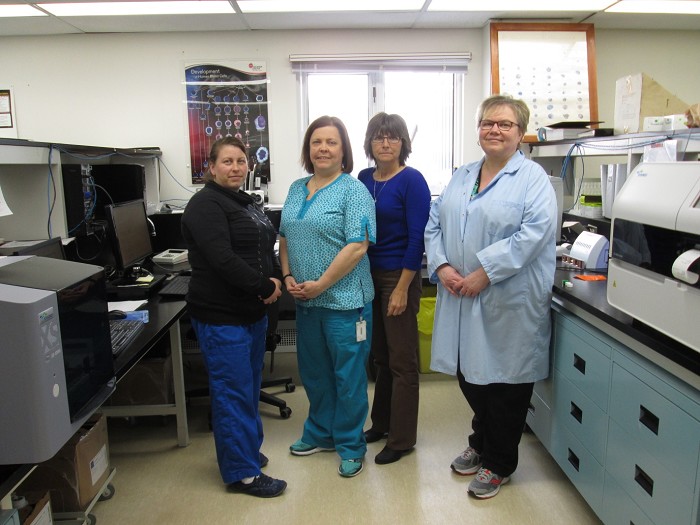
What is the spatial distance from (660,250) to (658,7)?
9.09ft

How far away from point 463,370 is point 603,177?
131 centimetres

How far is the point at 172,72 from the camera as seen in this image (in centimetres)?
388

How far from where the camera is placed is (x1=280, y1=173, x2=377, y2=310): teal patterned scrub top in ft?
6.74

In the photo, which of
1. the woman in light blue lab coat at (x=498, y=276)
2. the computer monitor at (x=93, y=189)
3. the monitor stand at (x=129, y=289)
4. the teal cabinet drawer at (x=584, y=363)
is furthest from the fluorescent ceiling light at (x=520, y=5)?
the monitor stand at (x=129, y=289)

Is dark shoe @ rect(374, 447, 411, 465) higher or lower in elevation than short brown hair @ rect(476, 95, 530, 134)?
lower

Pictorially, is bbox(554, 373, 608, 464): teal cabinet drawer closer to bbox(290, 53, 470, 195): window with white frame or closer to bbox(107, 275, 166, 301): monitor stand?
bbox(107, 275, 166, 301): monitor stand

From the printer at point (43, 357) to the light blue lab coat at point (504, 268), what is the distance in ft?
4.12

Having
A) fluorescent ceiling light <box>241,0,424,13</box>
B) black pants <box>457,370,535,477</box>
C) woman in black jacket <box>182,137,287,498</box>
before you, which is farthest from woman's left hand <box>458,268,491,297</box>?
fluorescent ceiling light <box>241,0,424,13</box>

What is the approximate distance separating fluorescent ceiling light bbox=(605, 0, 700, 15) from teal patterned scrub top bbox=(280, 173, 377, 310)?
250 centimetres

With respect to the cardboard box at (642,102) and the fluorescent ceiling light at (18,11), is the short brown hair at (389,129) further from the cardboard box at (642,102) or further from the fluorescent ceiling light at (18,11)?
the fluorescent ceiling light at (18,11)

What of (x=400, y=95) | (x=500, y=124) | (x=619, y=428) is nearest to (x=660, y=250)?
(x=619, y=428)

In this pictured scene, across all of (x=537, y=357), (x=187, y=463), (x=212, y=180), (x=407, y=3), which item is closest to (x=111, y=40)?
(x=407, y=3)

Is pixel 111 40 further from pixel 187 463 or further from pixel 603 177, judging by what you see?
pixel 603 177

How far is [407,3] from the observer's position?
3.31m
